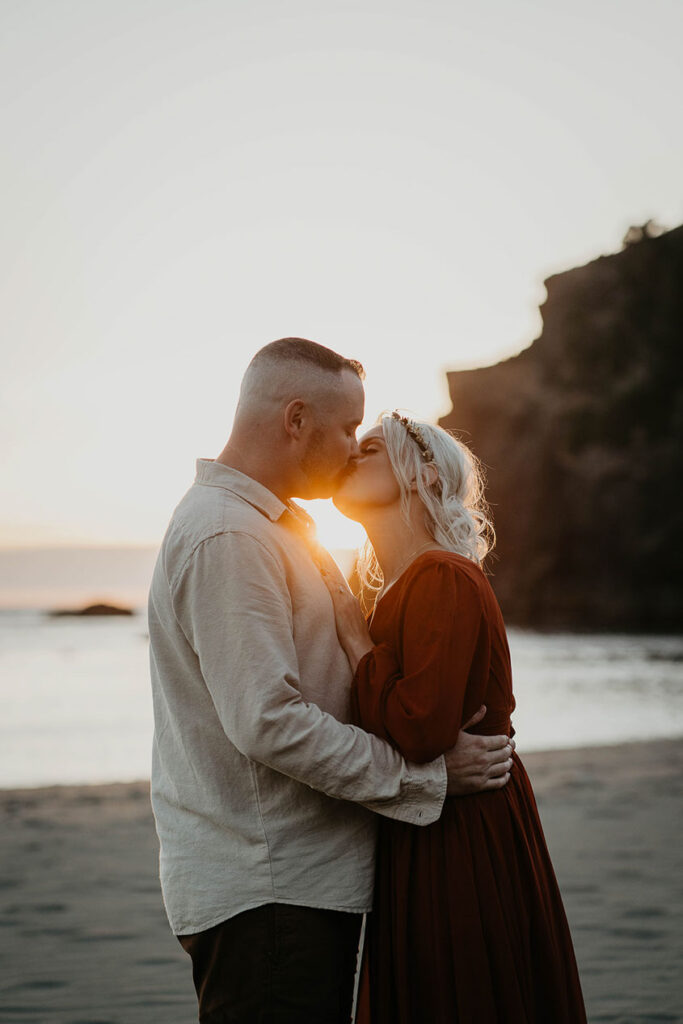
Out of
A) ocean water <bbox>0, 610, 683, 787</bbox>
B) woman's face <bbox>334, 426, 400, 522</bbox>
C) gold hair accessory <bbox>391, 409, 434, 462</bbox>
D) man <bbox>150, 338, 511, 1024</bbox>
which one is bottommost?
ocean water <bbox>0, 610, 683, 787</bbox>

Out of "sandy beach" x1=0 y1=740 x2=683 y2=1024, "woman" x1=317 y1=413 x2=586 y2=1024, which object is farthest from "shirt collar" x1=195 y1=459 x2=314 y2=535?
"sandy beach" x1=0 y1=740 x2=683 y2=1024

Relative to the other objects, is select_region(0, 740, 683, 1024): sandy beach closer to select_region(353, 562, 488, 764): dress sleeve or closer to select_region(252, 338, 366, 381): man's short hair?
select_region(353, 562, 488, 764): dress sleeve

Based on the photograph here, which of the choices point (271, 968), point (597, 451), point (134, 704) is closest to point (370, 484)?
point (271, 968)

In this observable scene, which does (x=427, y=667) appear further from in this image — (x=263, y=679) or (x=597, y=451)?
(x=597, y=451)

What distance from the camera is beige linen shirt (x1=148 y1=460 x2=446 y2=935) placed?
2514 mm

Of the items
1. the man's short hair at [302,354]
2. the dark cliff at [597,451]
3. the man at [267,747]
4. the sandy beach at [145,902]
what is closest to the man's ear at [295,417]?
the man at [267,747]

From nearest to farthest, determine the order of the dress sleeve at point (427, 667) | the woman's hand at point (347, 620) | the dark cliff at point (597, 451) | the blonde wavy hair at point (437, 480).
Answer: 1. the dress sleeve at point (427, 667)
2. the woman's hand at point (347, 620)
3. the blonde wavy hair at point (437, 480)
4. the dark cliff at point (597, 451)

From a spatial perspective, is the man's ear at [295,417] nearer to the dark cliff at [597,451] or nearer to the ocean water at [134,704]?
the ocean water at [134,704]

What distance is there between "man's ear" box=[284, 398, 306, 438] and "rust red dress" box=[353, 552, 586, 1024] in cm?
49

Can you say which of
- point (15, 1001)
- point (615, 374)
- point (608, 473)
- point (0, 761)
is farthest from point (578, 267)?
point (15, 1001)

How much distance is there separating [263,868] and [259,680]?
0.48 m

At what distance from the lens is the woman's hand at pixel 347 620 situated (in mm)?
2891

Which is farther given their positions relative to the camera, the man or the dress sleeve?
the dress sleeve

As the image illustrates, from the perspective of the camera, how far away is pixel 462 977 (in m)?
2.73
